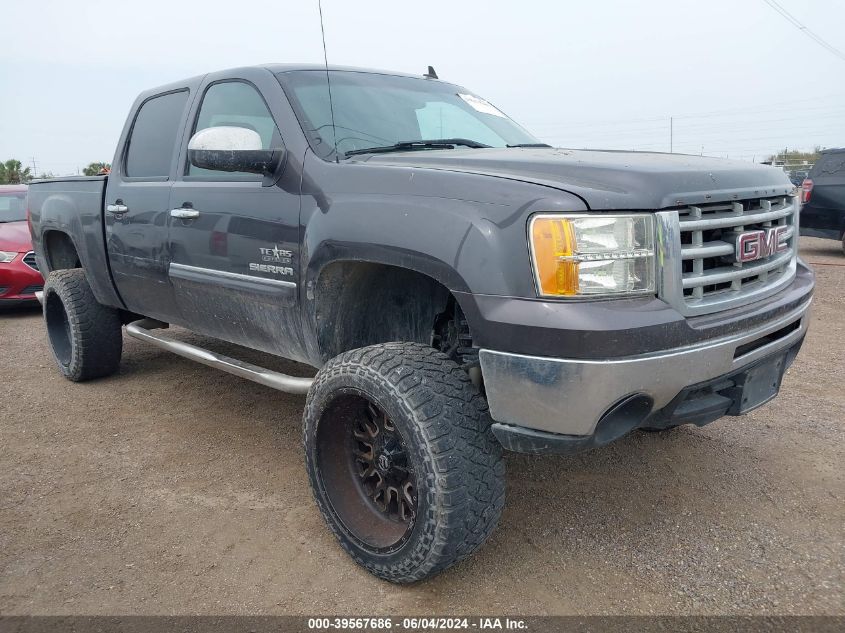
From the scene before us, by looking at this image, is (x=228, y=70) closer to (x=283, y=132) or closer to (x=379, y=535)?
(x=283, y=132)

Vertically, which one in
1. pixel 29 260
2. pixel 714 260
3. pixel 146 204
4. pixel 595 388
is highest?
pixel 146 204

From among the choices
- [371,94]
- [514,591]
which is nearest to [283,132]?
[371,94]

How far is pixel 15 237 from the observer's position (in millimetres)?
7820

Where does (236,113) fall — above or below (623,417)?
above

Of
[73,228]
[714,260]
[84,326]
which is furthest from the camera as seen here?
[84,326]

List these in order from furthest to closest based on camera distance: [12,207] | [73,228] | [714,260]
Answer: [12,207] → [73,228] → [714,260]

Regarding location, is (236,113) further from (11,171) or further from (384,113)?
(11,171)

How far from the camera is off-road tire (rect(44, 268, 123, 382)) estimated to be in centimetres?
457

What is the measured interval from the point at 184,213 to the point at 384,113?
3.54ft

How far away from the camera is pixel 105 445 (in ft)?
12.4

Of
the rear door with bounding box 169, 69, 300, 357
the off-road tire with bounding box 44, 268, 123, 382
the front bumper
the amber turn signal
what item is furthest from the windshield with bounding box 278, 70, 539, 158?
the off-road tire with bounding box 44, 268, 123, 382

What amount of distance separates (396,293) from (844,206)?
30.5 ft

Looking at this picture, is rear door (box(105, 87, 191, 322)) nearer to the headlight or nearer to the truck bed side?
the truck bed side

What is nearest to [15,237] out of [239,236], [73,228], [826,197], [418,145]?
[73,228]
